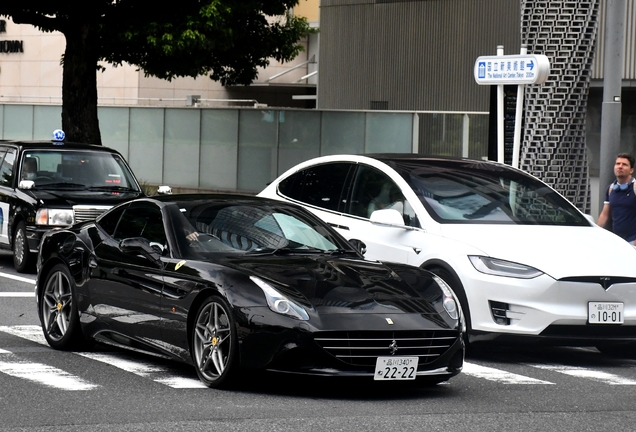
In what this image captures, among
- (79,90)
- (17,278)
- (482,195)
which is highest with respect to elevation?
(79,90)

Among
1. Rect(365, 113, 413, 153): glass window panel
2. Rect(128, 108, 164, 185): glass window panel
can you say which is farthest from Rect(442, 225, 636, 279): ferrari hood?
Rect(128, 108, 164, 185): glass window panel

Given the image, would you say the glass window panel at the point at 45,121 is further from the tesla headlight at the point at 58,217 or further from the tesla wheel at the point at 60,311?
the tesla wheel at the point at 60,311

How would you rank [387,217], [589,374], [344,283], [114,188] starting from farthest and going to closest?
[114,188]
[387,217]
[589,374]
[344,283]

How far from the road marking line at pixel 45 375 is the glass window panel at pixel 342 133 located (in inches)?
721

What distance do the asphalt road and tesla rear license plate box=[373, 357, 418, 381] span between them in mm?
164

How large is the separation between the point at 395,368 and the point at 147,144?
83.7 feet

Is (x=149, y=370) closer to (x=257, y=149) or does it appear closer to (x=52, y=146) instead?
(x=52, y=146)

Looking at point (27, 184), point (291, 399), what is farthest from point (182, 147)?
point (291, 399)

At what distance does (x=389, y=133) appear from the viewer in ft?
85.6

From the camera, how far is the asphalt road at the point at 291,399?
6.80m

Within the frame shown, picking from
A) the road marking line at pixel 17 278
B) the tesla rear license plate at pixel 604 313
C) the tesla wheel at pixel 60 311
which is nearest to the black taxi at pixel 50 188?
the road marking line at pixel 17 278

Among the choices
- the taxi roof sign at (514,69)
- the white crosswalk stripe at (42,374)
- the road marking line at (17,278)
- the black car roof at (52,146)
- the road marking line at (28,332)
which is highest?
the taxi roof sign at (514,69)

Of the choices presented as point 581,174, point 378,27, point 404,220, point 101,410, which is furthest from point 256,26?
point 101,410

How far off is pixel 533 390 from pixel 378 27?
24.3 meters
